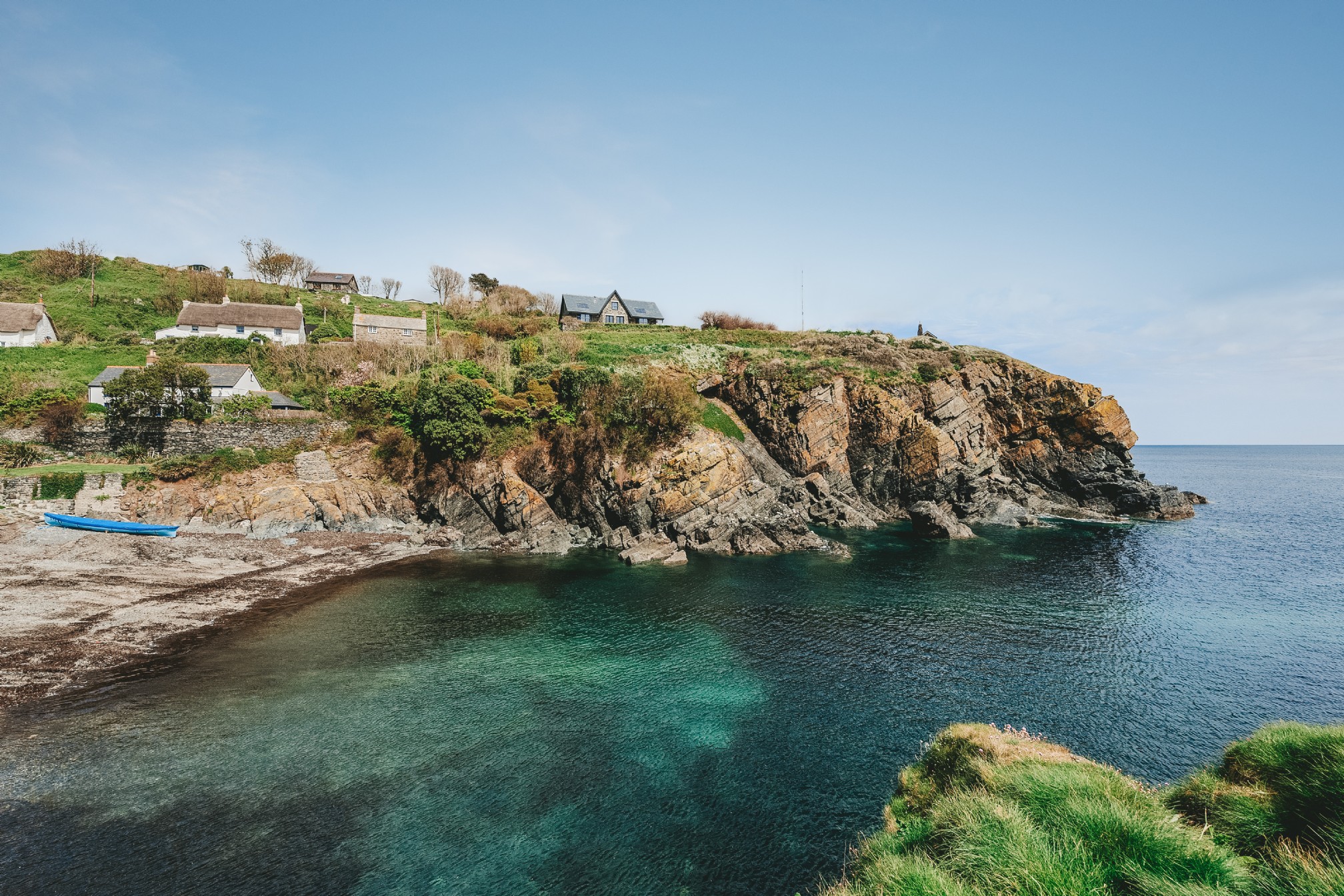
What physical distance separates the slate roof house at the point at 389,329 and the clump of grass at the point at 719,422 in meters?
37.0

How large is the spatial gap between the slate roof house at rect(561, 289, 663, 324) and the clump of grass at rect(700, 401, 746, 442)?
119 feet

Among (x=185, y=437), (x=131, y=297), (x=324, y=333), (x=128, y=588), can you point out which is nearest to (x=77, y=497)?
(x=185, y=437)

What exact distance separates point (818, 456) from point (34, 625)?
2178 inches

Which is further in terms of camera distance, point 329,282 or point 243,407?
point 329,282

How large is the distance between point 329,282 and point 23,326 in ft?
153

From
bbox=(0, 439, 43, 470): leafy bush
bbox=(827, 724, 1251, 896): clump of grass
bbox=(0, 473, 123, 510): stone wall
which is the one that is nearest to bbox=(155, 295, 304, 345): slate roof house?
bbox=(0, 439, 43, 470): leafy bush

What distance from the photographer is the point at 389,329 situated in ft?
239

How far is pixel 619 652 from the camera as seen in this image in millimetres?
25547

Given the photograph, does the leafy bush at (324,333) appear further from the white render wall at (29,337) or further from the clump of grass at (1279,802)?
the clump of grass at (1279,802)

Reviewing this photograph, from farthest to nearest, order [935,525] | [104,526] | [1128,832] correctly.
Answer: [935,525] → [104,526] → [1128,832]

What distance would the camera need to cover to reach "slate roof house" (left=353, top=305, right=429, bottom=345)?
230 feet

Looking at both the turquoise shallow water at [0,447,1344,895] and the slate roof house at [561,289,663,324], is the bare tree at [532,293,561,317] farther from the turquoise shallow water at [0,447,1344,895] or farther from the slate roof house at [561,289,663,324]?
the turquoise shallow water at [0,447,1344,895]

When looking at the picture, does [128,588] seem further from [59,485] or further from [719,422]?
[719,422]

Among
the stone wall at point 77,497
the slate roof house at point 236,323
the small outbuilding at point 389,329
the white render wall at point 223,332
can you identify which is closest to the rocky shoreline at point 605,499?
the stone wall at point 77,497
